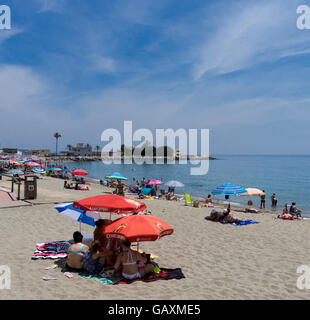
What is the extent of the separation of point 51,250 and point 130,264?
2.75m

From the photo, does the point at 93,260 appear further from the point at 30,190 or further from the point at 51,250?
the point at 30,190

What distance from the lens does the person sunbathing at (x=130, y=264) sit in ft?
18.6

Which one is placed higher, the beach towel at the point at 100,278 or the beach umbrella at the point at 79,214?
the beach umbrella at the point at 79,214

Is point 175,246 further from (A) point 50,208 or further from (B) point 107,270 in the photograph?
(A) point 50,208

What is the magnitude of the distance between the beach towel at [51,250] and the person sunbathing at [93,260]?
1107 millimetres

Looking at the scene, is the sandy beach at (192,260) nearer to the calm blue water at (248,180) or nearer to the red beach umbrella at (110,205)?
the red beach umbrella at (110,205)

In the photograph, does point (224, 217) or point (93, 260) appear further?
point (224, 217)

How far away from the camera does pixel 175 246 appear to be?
8.43 metres
